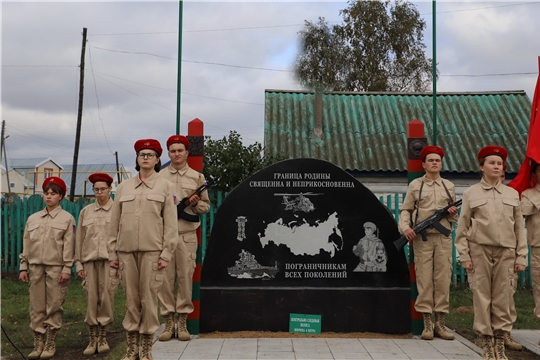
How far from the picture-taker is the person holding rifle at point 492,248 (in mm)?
5598

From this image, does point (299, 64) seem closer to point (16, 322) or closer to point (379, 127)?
point (379, 127)

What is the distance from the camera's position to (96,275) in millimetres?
6371

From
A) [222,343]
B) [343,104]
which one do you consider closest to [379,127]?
[343,104]

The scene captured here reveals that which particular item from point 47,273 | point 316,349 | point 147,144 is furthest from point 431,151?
point 47,273

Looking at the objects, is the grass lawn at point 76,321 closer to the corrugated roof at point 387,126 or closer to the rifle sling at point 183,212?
the rifle sling at point 183,212

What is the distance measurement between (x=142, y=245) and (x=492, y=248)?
3.27 m

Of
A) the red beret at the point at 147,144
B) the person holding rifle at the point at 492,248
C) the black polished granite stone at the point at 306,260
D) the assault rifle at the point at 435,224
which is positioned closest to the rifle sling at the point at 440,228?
the assault rifle at the point at 435,224

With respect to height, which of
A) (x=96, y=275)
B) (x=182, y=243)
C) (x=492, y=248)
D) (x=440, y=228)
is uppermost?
(x=440, y=228)

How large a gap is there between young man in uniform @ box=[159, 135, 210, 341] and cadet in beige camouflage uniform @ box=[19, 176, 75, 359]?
41.7 inches

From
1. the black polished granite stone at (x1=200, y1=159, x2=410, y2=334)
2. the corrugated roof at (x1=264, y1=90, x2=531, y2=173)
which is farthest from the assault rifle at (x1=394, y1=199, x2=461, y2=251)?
the corrugated roof at (x1=264, y1=90, x2=531, y2=173)

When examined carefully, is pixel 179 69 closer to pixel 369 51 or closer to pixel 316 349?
pixel 316 349

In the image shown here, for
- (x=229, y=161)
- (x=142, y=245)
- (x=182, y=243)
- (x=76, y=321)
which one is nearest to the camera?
(x=142, y=245)

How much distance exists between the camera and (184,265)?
6.66 m

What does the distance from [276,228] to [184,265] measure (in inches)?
44.8
